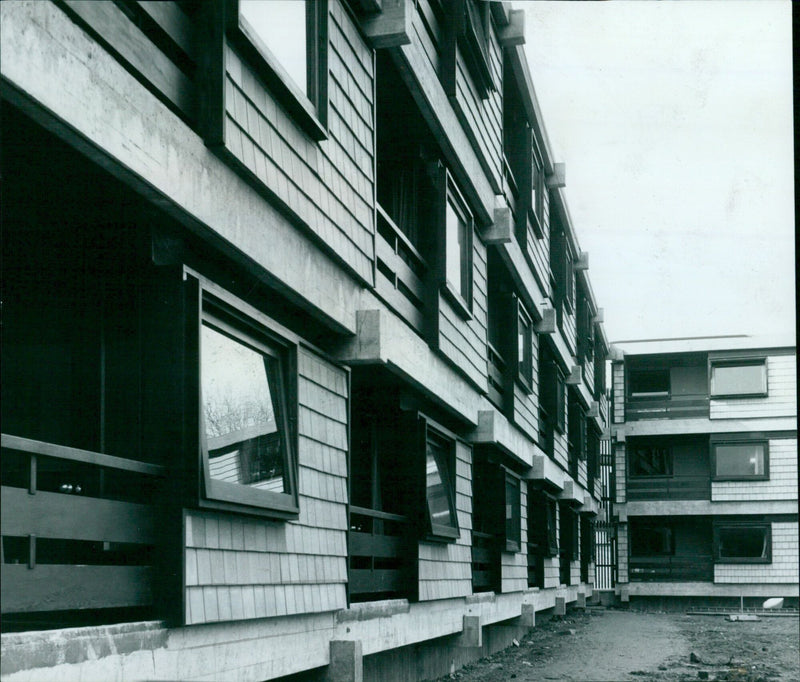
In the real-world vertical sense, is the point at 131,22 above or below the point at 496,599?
above

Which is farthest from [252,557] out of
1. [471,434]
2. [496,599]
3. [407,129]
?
[496,599]

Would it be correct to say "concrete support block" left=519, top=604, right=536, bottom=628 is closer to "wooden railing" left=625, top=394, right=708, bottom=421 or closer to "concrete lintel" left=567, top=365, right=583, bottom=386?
"concrete lintel" left=567, top=365, right=583, bottom=386

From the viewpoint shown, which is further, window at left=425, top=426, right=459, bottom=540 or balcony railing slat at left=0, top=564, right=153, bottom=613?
window at left=425, top=426, right=459, bottom=540

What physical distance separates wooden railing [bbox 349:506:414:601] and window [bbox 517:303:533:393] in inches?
248

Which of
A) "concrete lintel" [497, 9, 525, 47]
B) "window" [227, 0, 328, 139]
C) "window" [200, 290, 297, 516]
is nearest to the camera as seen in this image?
"window" [200, 290, 297, 516]

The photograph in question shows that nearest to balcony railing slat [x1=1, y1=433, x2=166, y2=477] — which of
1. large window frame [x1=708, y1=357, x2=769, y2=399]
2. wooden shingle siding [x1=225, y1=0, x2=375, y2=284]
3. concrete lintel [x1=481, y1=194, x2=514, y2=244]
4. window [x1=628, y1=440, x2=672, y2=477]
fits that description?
wooden shingle siding [x1=225, y1=0, x2=375, y2=284]

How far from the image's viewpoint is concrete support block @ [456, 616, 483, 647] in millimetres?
12906

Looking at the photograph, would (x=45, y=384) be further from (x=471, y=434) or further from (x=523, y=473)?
(x=523, y=473)

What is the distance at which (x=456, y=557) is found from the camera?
1245cm

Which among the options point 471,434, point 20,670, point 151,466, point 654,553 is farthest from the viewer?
point 654,553

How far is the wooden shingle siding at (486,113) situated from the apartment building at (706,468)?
2076cm

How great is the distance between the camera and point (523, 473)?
18609 millimetres

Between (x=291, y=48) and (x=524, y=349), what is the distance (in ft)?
36.8

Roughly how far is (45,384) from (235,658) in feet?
6.21
